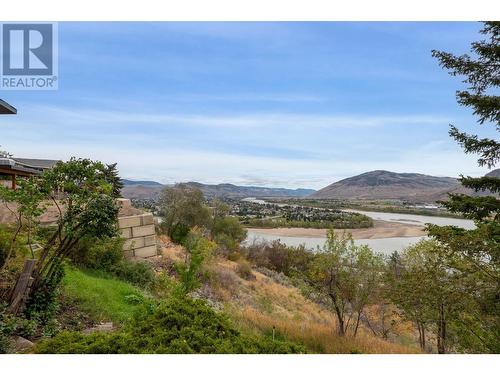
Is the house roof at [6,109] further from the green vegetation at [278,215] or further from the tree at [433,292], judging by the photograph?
the green vegetation at [278,215]

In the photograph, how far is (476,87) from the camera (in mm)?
6777

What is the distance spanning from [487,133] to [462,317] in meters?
3.39

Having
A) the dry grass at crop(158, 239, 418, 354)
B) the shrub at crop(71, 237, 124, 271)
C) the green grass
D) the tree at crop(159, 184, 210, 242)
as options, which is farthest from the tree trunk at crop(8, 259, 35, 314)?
the tree at crop(159, 184, 210, 242)

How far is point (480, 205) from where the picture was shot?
6.40 m

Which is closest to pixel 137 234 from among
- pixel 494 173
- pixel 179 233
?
pixel 179 233

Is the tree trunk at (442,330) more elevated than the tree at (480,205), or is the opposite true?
the tree at (480,205)

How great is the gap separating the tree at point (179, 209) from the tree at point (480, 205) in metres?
12.5

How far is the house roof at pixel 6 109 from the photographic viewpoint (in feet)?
21.6

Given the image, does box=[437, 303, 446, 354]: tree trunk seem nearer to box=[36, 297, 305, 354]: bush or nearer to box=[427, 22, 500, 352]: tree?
box=[427, 22, 500, 352]: tree

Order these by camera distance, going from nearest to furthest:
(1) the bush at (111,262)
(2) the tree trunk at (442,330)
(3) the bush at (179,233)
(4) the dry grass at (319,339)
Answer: (4) the dry grass at (319,339)
(2) the tree trunk at (442,330)
(1) the bush at (111,262)
(3) the bush at (179,233)

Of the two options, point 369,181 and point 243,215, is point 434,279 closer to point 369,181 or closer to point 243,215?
point 369,181

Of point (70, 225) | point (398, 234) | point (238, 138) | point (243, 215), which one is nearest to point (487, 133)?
point (238, 138)

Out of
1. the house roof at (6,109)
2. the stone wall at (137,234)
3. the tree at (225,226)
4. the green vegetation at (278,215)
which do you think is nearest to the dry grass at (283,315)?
the stone wall at (137,234)

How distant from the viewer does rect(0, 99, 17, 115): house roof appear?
6576mm
